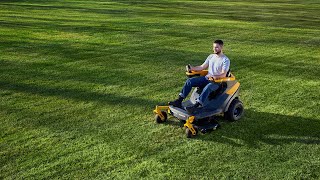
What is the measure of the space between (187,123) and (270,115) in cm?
181

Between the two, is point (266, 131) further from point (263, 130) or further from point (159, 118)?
point (159, 118)

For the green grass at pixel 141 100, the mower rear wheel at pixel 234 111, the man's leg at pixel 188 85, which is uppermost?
the man's leg at pixel 188 85

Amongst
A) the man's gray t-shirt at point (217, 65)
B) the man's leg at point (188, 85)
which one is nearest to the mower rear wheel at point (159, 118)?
the man's leg at point (188, 85)

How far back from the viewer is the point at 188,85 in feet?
21.4

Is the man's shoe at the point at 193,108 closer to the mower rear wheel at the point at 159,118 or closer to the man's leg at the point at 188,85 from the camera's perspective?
the man's leg at the point at 188,85

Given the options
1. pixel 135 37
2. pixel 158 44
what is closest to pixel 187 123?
pixel 158 44

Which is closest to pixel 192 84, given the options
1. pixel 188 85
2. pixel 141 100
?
pixel 188 85

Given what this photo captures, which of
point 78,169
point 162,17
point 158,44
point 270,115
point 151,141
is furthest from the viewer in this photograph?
point 162,17

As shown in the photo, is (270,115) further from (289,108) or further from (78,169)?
(78,169)

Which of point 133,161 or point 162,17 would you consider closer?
point 133,161

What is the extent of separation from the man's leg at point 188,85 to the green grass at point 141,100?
0.40 metres

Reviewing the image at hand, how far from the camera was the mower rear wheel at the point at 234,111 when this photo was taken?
6691 millimetres

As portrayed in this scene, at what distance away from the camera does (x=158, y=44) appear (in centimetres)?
1302

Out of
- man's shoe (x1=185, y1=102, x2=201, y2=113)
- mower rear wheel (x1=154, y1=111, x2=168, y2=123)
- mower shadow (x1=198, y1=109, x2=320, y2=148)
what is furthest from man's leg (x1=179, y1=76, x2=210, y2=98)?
mower shadow (x1=198, y1=109, x2=320, y2=148)
